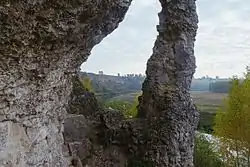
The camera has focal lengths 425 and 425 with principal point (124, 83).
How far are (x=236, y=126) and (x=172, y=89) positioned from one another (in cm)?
1047

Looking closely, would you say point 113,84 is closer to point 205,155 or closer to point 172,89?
point 205,155

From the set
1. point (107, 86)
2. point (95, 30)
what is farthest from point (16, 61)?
point (107, 86)

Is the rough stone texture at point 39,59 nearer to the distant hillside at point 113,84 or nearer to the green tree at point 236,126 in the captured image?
the green tree at point 236,126

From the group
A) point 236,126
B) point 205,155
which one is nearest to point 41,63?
point 205,155

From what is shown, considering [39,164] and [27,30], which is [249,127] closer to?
[39,164]

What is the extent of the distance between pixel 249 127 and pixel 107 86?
30.7 meters

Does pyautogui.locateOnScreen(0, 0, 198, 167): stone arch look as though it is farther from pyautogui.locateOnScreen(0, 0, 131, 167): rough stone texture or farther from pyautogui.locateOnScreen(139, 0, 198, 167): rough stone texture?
pyautogui.locateOnScreen(139, 0, 198, 167): rough stone texture

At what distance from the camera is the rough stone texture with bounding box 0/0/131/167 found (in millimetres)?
5551

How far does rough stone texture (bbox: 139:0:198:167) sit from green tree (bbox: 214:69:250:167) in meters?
9.60

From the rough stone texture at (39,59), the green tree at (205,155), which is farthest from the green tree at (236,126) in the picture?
the rough stone texture at (39,59)

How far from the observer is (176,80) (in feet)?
38.4

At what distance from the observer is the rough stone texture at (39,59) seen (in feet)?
18.2

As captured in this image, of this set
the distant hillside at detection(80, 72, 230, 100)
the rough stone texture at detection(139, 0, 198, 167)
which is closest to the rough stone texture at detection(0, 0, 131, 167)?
the rough stone texture at detection(139, 0, 198, 167)

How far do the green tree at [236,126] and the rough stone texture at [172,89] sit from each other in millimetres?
9601
